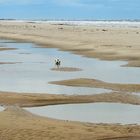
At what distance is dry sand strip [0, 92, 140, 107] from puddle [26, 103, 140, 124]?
64 cm

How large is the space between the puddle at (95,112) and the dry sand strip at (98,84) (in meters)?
3.90

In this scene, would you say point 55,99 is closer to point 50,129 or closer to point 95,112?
point 95,112

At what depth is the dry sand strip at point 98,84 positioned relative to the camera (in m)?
→ 22.1

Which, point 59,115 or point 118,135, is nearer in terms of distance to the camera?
point 118,135

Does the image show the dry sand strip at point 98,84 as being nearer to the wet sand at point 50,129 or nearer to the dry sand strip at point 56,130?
the wet sand at point 50,129

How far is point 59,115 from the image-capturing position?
1609 centimetres

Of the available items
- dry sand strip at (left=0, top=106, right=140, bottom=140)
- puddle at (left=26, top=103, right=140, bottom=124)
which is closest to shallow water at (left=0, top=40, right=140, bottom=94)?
puddle at (left=26, top=103, right=140, bottom=124)

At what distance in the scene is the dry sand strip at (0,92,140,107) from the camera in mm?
18359

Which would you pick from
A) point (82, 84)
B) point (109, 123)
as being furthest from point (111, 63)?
point (109, 123)

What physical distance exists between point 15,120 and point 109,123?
290 centimetres

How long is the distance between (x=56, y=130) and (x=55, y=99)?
5552mm

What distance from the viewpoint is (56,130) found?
1340 cm

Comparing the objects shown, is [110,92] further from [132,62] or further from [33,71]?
[132,62]

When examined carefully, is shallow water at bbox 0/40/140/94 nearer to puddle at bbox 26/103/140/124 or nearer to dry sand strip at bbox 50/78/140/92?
dry sand strip at bbox 50/78/140/92
